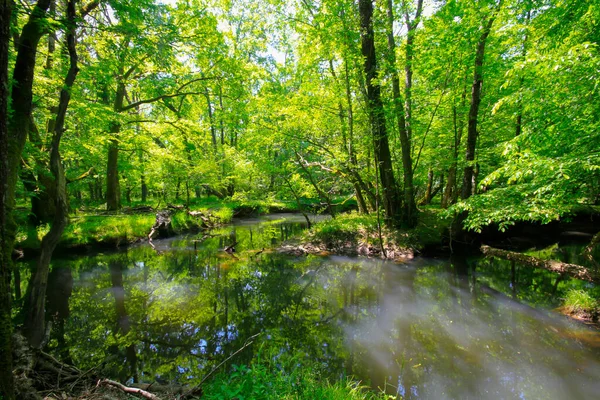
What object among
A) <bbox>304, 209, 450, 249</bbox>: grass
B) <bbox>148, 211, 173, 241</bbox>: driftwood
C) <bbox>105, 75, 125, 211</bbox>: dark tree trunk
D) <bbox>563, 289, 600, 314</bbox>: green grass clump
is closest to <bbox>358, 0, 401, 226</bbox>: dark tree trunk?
<bbox>304, 209, 450, 249</bbox>: grass

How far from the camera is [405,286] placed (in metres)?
6.92

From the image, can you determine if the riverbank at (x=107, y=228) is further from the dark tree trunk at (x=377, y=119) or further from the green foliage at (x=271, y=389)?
the dark tree trunk at (x=377, y=119)

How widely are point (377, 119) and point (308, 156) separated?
445 centimetres

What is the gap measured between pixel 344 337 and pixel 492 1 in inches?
322

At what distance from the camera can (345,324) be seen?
5180 millimetres

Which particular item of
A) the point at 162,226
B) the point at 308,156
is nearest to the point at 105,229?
the point at 162,226

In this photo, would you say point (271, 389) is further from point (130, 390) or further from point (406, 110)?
point (406, 110)

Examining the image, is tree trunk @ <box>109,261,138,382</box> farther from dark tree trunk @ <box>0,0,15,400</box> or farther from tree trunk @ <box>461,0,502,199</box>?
tree trunk @ <box>461,0,502,199</box>

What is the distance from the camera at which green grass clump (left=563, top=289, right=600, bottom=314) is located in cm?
509

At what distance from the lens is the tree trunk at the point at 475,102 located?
7562 millimetres

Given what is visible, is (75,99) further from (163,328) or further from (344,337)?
(344,337)

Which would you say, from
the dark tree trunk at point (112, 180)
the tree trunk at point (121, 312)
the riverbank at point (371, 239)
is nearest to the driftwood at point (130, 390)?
the tree trunk at point (121, 312)

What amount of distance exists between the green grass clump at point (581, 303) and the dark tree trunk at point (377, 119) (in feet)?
16.9

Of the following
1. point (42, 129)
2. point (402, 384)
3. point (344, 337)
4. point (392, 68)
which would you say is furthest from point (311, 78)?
point (42, 129)
